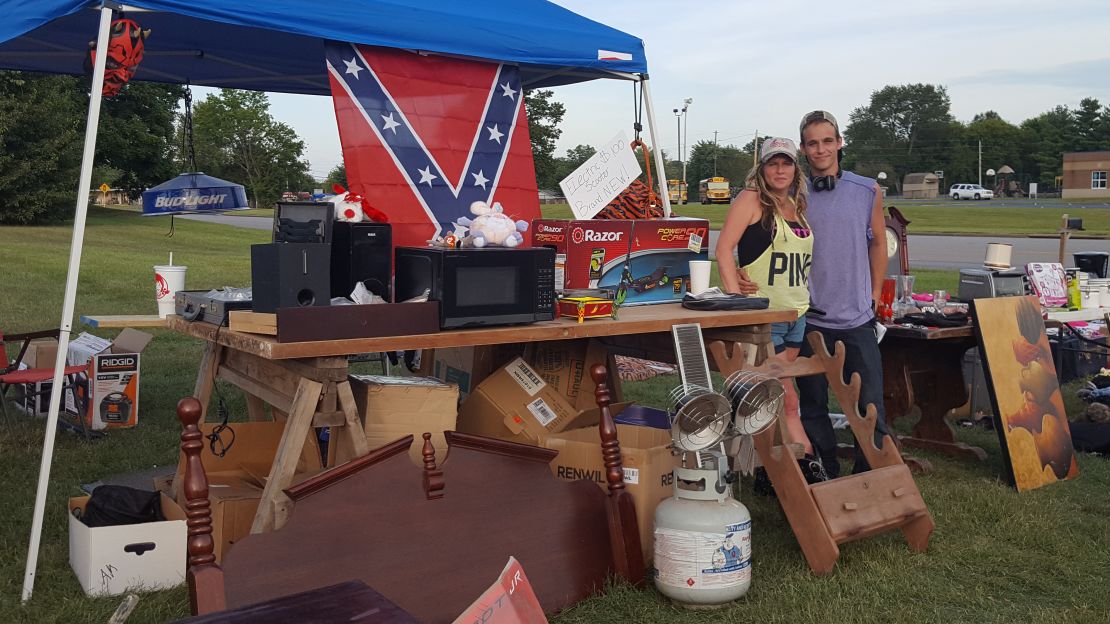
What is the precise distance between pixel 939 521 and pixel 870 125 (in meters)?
101

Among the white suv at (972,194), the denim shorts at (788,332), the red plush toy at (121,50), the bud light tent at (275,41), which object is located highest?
the white suv at (972,194)

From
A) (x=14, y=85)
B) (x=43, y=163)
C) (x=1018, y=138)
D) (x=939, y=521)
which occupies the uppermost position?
(x=1018, y=138)

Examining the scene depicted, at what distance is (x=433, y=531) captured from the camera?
3045 mm

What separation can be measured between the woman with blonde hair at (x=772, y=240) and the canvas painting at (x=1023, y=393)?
1.35 meters

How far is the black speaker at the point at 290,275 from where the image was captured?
9.60 ft

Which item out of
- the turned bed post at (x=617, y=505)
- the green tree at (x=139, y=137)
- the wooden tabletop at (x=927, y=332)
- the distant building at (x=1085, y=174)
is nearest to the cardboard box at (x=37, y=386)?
the turned bed post at (x=617, y=505)

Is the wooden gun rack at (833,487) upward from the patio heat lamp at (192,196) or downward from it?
downward

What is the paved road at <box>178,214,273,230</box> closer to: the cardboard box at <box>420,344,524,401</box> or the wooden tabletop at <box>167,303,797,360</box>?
the cardboard box at <box>420,344,524,401</box>

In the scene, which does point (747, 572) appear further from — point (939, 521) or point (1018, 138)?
point (1018, 138)

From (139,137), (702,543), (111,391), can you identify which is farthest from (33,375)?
(139,137)

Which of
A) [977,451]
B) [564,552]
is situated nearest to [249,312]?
[564,552]

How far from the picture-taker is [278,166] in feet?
146

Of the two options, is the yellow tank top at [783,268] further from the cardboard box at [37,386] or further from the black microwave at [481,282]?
the cardboard box at [37,386]

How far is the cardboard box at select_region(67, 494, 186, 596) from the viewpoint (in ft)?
11.0
